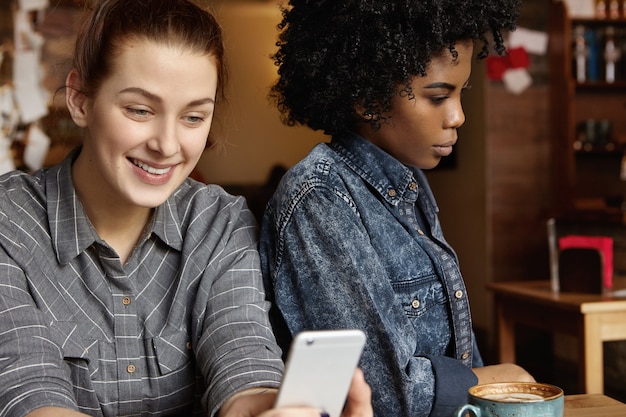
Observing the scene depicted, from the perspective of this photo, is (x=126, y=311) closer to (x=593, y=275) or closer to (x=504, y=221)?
A: (x=593, y=275)

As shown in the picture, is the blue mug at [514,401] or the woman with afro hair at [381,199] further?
the woman with afro hair at [381,199]

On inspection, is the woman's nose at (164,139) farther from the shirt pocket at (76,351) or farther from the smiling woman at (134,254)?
the shirt pocket at (76,351)

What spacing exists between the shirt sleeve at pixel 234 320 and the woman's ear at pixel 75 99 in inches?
11.0

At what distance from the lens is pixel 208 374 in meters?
1.25

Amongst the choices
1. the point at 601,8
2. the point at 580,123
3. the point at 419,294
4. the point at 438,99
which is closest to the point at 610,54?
the point at 601,8

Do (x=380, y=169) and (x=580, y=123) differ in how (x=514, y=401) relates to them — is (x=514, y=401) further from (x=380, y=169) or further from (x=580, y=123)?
(x=580, y=123)

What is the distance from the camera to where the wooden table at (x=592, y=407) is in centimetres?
116

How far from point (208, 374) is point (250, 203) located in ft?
18.3

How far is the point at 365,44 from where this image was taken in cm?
144

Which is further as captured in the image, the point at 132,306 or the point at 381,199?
the point at 381,199

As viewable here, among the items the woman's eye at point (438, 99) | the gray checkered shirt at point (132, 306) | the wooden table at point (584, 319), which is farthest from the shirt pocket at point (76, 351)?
the wooden table at point (584, 319)

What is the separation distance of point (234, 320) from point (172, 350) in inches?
4.6

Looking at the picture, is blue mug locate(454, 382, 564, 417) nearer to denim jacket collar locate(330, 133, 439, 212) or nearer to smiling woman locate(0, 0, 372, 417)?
smiling woman locate(0, 0, 372, 417)

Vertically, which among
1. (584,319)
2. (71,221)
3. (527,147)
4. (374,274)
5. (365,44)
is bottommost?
(584,319)
